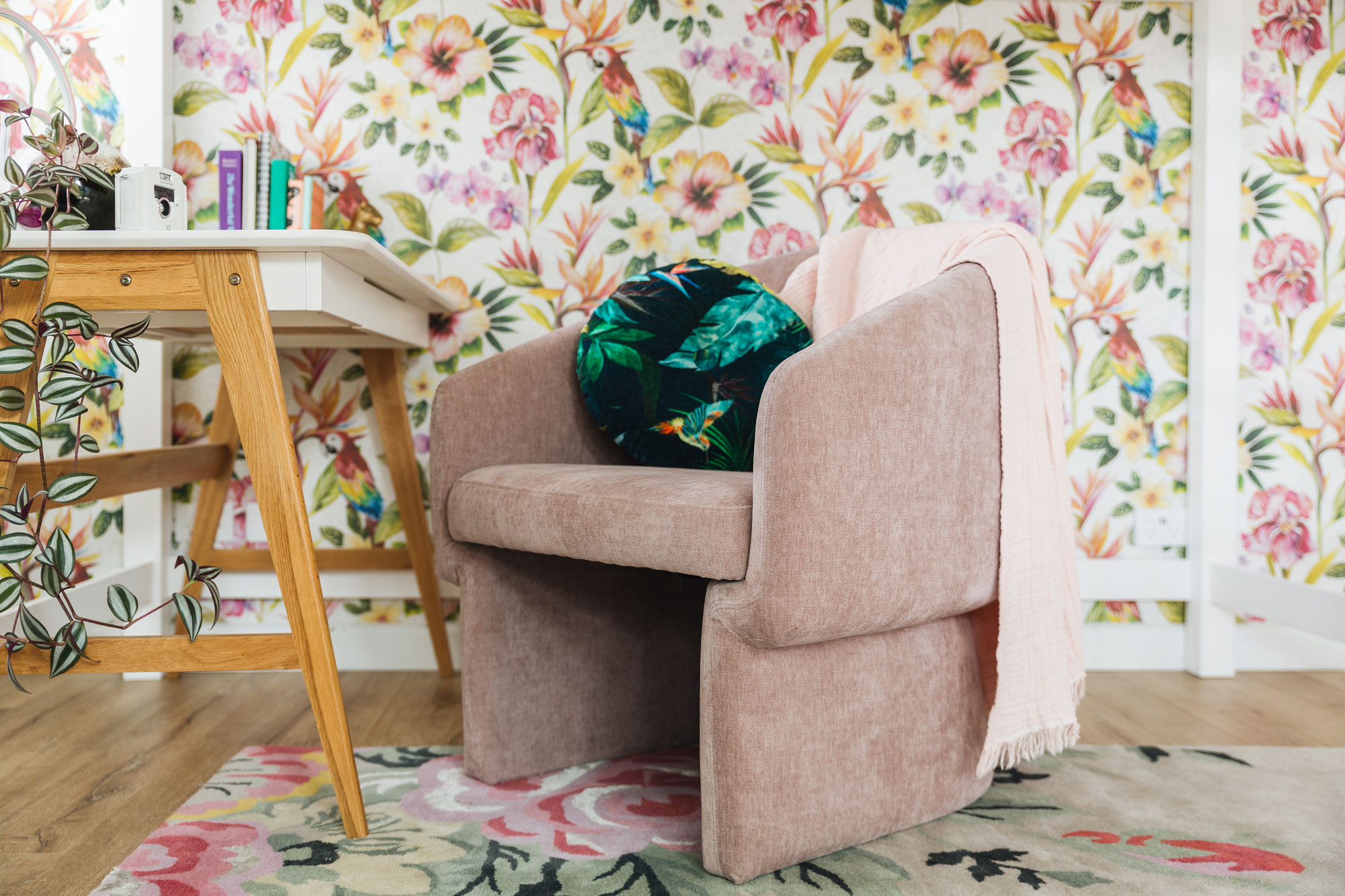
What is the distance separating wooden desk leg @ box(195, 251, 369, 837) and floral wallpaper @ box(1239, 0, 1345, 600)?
1.98m

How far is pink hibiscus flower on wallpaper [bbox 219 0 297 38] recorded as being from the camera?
1.90 m

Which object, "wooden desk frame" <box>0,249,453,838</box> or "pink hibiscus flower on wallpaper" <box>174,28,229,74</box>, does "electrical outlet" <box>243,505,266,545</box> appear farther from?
"pink hibiscus flower on wallpaper" <box>174,28,229,74</box>

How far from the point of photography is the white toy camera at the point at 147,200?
1273mm

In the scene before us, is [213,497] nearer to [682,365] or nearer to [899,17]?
[682,365]

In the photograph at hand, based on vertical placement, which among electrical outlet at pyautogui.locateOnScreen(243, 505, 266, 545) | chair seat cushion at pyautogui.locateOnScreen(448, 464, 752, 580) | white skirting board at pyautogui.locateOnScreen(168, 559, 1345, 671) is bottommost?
white skirting board at pyautogui.locateOnScreen(168, 559, 1345, 671)

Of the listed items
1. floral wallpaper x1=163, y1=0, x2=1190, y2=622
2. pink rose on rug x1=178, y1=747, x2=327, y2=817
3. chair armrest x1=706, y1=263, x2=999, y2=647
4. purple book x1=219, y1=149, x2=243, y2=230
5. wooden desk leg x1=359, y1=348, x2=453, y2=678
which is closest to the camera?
chair armrest x1=706, y1=263, x2=999, y2=647

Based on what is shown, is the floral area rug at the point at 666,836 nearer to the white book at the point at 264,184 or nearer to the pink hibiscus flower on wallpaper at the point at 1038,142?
the white book at the point at 264,184

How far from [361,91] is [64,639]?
136 cm

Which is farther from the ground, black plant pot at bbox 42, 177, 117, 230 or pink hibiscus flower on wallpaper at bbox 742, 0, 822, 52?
pink hibiscus flower on wallpaper at bbox 742, 0, 822, 52

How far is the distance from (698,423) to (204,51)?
147 cm

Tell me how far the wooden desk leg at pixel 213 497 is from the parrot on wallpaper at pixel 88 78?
677mm

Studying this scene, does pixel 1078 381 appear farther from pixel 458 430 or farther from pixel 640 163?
pixel 458 430

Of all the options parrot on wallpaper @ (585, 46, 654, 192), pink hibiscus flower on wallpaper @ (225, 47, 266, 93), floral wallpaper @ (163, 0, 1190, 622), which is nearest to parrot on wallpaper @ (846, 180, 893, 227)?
floral wallpaper @ (163, 0, 1190, 622)

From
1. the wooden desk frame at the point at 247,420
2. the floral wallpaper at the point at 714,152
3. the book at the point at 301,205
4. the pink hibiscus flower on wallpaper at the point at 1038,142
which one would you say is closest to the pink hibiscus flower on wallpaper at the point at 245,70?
the floral wallpaper at the point at 714,152
